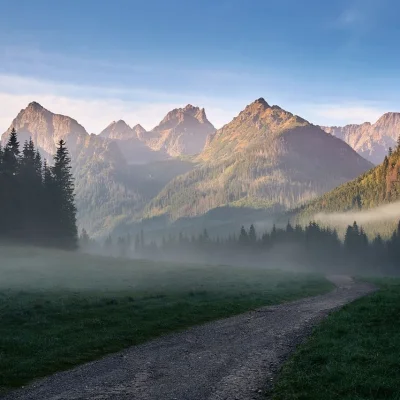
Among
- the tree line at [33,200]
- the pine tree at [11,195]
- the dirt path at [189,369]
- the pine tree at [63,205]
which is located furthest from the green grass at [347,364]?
the pine tree at [63,205]

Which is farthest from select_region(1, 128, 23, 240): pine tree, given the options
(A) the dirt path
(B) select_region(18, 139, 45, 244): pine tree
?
(A) the dirt path

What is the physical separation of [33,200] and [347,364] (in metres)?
101

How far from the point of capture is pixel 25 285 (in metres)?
54.8

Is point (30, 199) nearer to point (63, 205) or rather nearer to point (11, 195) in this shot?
point (11, 195)

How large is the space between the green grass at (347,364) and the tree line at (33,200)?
3557 inches

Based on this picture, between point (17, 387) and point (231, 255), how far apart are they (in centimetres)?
17438

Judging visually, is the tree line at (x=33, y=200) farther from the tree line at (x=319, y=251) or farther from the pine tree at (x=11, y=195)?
the tree line at (x=319, y=251)

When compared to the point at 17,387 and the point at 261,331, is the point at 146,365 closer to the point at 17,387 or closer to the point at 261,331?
the point at 17,387

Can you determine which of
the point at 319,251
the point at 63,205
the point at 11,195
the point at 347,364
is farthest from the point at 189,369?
the point at 319,251

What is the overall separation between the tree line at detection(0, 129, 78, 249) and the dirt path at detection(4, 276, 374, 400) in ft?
274

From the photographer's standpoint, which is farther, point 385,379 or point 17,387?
point 17,387

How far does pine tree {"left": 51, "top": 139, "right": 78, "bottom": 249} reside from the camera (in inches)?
4252

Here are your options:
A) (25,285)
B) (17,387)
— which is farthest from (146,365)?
(25,285)

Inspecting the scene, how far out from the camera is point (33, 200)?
10450 cm
